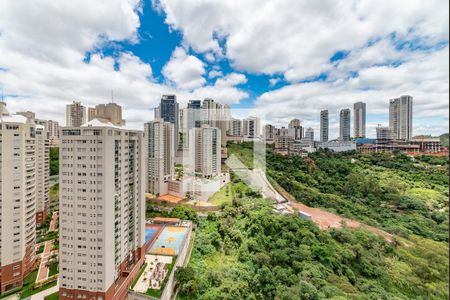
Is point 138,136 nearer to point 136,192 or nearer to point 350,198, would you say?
point 136,192

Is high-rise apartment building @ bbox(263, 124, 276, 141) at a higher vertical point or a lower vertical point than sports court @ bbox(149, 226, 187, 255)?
higher

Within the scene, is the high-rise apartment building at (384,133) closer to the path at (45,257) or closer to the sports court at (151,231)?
the sports court at (151,231)

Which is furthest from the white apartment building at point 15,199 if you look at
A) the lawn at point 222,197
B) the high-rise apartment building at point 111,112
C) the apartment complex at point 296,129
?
the apartment complex at point 296,129

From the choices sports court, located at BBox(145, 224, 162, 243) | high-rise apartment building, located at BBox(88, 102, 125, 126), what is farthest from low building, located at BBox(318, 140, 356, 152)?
high-rise apartment building, located at BBox(88, 102, 125, 126)

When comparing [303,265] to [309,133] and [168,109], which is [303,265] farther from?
[168,109]

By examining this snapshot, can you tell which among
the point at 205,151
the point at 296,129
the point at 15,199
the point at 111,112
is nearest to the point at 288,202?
the point at 205,151

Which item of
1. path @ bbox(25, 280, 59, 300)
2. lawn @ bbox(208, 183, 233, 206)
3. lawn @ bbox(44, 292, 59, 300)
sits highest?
lawn @ bbox(208, 183, 233, 206)

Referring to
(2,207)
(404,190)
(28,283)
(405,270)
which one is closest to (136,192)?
(2,207)

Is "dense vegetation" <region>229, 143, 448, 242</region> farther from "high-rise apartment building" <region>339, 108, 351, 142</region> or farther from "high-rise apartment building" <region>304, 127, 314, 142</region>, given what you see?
"high-rise apartment building" <region>304, 127, 314, 142</region>
